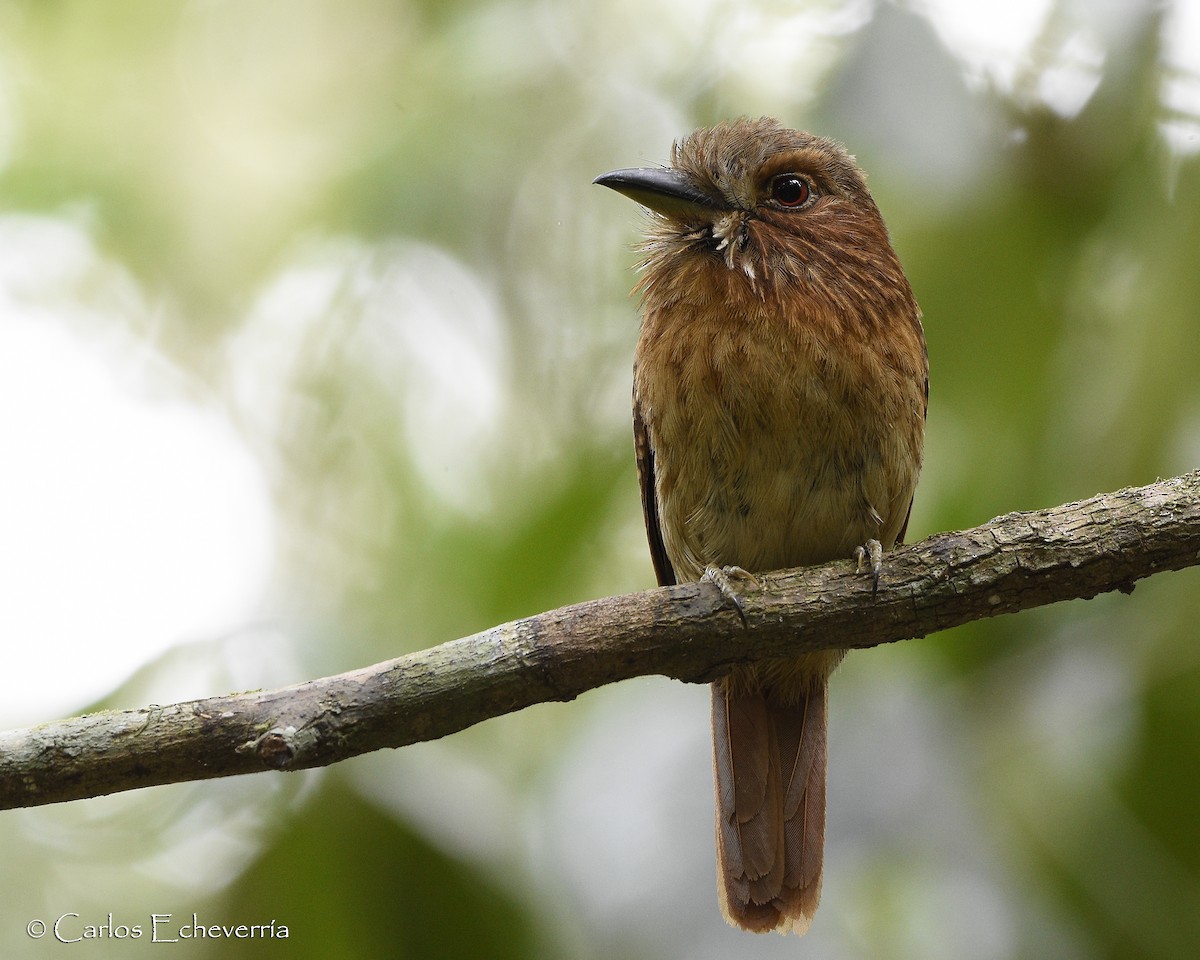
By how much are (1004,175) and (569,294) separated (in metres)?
1.27

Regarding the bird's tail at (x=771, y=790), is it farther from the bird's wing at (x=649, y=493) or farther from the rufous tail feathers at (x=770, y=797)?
the bird's wing at (x=649, y=493)

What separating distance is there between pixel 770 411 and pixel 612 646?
68 cm

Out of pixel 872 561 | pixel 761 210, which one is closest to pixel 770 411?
pixel 872 561

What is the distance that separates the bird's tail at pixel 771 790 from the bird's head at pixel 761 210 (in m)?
0.92

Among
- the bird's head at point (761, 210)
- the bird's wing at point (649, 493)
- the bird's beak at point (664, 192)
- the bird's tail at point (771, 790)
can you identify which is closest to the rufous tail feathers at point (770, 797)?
the bird's tail at point (771, 790)

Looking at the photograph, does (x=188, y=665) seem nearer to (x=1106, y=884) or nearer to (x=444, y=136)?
(x=444, y=136)

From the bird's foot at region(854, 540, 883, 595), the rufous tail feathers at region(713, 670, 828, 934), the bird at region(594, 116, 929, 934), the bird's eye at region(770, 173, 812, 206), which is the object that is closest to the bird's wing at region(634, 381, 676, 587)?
the bird at region(594, 116, 929, 934)

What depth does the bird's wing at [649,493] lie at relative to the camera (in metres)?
2.86

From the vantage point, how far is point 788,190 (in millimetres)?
2797

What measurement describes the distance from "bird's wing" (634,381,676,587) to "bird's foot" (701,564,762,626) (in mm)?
651

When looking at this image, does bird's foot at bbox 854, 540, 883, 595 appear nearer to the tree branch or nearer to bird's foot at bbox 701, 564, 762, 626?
the tree branch

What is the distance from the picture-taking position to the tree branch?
1.83 meters

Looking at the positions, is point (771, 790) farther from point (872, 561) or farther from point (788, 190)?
point (788, 190)

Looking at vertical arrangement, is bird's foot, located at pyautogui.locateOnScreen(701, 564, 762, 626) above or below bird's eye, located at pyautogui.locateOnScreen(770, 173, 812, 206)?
below
